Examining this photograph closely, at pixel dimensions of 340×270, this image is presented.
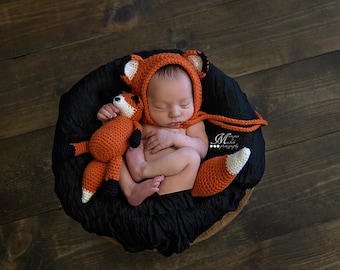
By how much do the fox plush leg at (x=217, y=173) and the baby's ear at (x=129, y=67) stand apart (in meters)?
0.26

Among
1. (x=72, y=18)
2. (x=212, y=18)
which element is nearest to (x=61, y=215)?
(x=72, y=18)

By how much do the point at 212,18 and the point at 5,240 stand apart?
89 centimetres

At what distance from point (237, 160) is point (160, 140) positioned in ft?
0.65

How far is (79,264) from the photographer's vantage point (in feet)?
4.32

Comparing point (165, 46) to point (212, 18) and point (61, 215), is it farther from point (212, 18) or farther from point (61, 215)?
point (61, 215)

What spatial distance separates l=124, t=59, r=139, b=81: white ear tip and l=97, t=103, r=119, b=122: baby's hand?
81 millimetres

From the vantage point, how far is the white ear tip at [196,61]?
1091 millimetres

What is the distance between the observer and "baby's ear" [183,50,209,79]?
108cm

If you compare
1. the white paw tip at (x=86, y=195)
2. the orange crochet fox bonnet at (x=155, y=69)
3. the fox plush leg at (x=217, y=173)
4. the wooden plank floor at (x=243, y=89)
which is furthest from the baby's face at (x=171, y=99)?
the wooden plank floor at (x=243, y=89)

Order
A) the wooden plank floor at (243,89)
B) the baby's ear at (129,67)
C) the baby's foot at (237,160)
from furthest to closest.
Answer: the wooden plank floor at (243,89) → the baby's ear at (129,67) → the baby's foot at (237,160)

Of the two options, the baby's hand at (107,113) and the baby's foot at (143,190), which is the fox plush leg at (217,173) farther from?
the baby's hand at (107,113)

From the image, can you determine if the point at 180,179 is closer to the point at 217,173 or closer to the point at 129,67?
the point at 217,173

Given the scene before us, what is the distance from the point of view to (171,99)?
105cm

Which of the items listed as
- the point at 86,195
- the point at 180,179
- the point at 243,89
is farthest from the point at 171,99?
the point at 243,89
